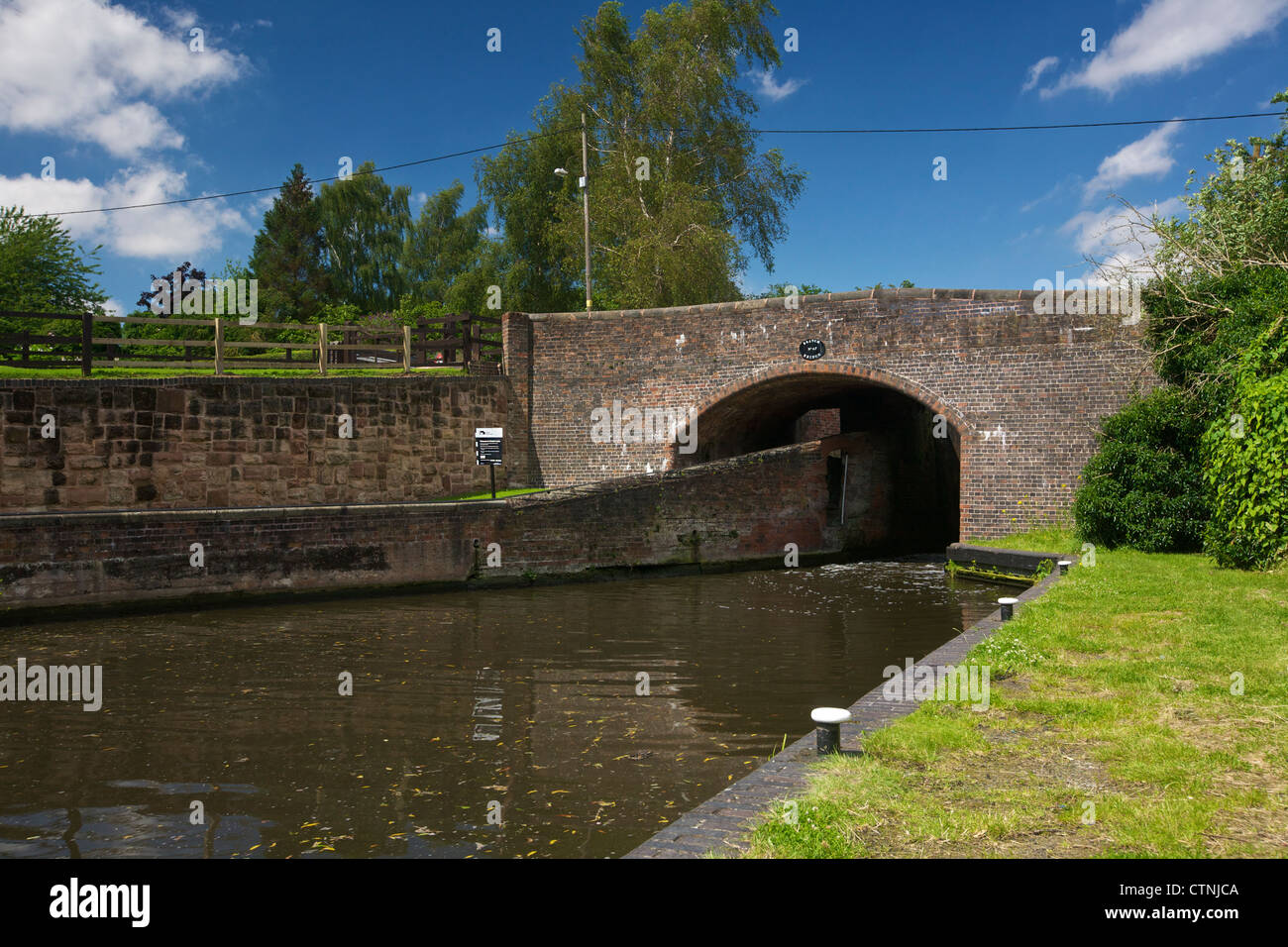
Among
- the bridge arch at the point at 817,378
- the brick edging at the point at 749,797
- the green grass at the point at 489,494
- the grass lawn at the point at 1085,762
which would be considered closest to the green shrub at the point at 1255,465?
the grass lawn at the point at 1085,762

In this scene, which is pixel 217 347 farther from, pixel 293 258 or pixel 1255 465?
pixel 293 258

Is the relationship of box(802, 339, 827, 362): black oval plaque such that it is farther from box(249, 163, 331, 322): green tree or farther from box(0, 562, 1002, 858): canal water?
box(249, 163, 331, 322): green tree

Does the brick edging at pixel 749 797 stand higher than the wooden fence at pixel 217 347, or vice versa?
the wooden fence at pixel 217 347

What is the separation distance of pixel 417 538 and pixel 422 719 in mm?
7616

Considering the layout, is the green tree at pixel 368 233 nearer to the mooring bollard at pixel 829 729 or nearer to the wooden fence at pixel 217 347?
the wooden fence at pixel 217 347

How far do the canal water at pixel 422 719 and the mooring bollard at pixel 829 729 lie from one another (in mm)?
966

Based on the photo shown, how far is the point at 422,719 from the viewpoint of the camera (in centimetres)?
719

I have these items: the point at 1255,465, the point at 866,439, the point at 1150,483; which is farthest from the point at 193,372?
the point at 1255,465

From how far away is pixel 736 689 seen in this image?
801 centimetres

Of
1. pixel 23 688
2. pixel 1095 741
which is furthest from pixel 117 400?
pixel 1095 741

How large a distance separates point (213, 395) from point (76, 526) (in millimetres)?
4250

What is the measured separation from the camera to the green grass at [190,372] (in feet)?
55.9

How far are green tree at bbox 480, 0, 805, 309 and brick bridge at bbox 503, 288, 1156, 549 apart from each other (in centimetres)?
692
